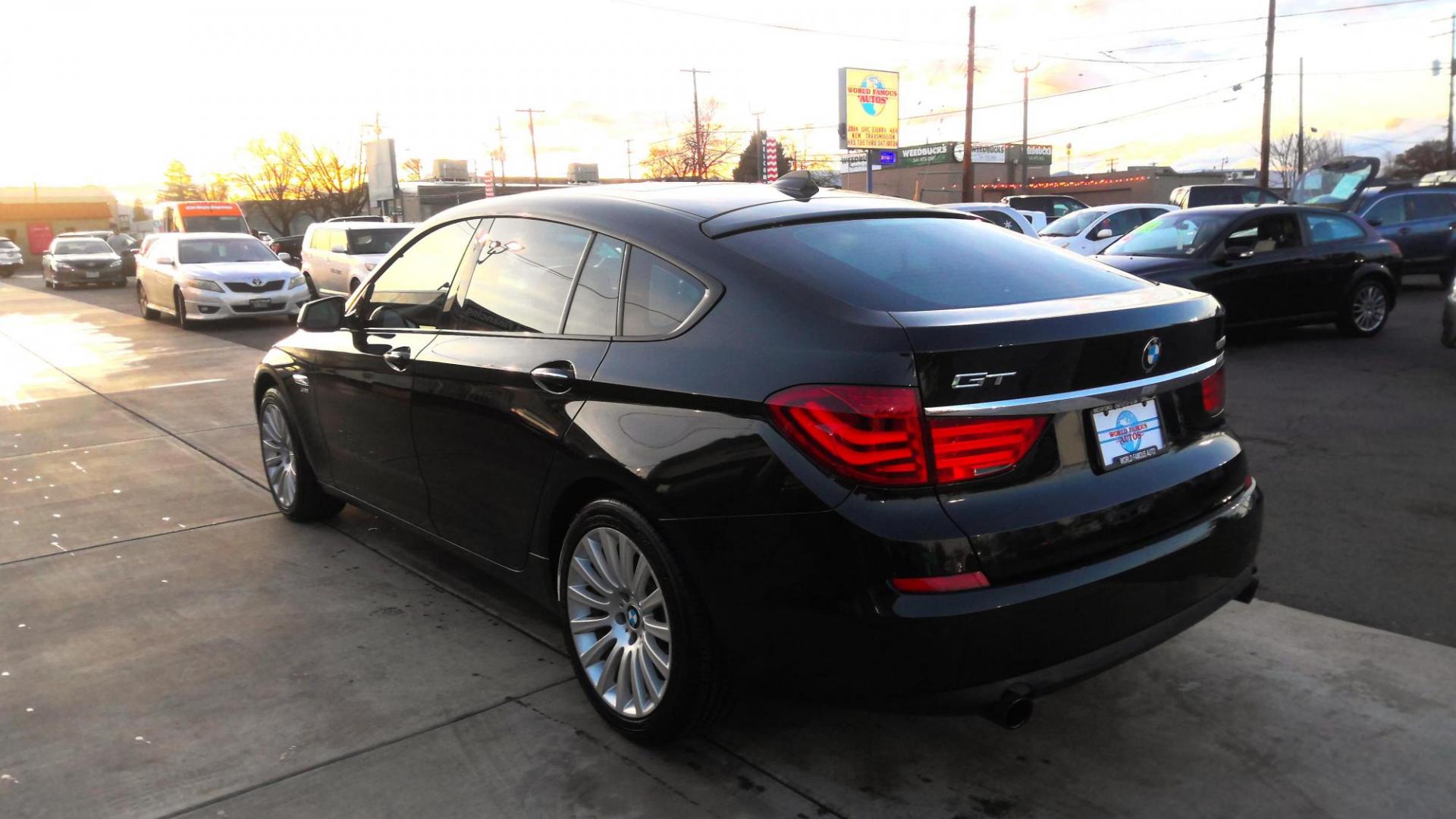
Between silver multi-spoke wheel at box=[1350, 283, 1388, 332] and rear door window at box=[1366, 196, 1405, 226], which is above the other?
rear door window at box=[1366, 196, 1405, 226]

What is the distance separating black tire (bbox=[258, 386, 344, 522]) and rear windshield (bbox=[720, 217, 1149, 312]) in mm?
3111

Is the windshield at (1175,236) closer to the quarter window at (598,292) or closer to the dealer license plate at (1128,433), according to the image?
the dealer license plate at (1128,433)

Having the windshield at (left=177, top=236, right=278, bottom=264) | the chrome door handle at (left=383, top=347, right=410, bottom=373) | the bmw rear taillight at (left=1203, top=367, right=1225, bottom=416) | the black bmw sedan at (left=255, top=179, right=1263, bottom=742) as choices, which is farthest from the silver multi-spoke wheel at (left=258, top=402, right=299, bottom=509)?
the windshield at (left=177, top=236, right=278, bottom=264)

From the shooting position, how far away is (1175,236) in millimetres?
11547

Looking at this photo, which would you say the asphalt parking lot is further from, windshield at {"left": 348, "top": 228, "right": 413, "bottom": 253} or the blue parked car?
windshield at {"left": 348, "top": 228, "right": 413, "bottom": 253}

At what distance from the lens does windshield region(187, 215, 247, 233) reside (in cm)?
2989

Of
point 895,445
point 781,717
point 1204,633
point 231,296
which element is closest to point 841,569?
point 895,445

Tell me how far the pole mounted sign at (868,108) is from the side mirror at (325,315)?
5020cm

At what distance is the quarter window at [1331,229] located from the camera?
1150cm

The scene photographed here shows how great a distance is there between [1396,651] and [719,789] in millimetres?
2499

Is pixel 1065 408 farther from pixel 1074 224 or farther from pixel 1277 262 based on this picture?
pixel 1074 224

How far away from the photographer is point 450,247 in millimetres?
4246

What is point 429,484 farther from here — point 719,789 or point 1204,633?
point 1204,633

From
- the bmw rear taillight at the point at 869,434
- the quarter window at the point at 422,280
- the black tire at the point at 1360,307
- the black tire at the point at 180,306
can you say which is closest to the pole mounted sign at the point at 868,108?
the black tire at the point at 180,306
